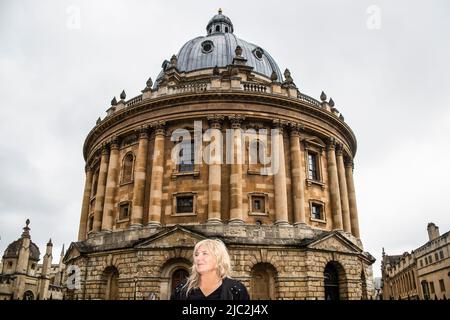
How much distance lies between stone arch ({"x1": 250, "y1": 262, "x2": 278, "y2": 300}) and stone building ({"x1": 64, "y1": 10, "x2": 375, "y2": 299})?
0.07m

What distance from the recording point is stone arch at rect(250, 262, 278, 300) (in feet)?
78.9

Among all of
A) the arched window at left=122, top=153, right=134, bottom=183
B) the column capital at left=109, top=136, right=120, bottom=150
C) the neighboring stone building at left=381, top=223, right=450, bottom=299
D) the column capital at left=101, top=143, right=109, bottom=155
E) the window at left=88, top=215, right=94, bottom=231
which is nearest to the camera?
the arched window at left=122, top=153, right=134, bottom=183

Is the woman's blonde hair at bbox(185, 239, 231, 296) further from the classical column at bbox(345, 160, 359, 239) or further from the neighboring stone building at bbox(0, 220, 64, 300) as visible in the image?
the neighboring stone building at bbox(0, 220, 64, 300)

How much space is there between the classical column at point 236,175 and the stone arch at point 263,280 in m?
3.25

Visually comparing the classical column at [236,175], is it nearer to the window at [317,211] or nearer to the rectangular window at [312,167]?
the window at [317,211]

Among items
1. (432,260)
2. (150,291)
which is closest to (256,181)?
(150,291)

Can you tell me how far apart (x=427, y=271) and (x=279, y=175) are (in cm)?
3664

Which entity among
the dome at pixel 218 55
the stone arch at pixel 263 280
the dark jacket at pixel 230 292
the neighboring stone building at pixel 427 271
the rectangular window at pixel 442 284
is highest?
the dome at pixel 218 55

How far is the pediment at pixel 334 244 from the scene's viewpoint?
976 inches

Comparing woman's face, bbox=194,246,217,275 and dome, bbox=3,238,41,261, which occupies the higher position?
dome, bbox=3,238,41,261

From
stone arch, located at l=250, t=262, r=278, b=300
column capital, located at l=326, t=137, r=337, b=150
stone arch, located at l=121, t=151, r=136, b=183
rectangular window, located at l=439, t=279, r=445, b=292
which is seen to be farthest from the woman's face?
rectangular window, located at l=439, t=279, r=445, b=292

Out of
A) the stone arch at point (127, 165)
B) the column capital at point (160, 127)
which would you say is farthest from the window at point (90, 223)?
the column capital at point (160, 127)
